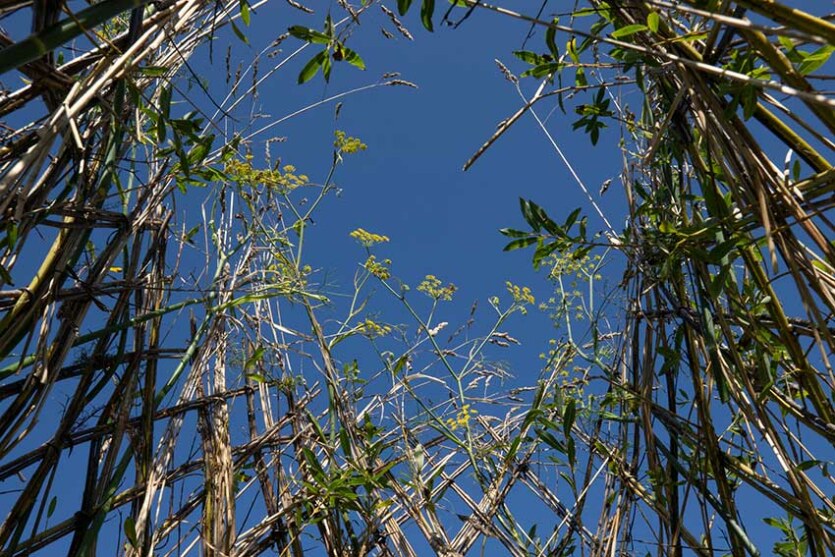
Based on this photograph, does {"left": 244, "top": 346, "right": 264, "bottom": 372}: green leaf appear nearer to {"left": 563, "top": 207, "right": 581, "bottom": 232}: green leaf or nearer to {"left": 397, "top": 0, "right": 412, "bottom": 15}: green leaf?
{"left": 563, "top": 207, "right": 581, "bottom": 232}: green leaf

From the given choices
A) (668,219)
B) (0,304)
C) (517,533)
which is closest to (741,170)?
(668,219)

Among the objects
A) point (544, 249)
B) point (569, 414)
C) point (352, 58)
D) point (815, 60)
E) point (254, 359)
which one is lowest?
point (569, 414)

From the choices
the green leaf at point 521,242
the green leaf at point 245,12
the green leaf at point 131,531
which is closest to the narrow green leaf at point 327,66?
the green leaf at point 245,12

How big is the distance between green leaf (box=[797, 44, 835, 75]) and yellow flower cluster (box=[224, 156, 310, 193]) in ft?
3.37

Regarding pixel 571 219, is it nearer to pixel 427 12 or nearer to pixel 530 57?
pixel 530 57

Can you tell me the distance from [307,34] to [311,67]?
0.21 ft

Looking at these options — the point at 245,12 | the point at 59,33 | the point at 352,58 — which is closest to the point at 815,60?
the point at 352,58

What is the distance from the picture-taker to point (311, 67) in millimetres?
1143

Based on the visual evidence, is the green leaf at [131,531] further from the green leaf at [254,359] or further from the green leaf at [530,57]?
the green leaf at [530,57]

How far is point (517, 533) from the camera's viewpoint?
1.55 meters

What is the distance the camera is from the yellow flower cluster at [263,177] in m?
1.63

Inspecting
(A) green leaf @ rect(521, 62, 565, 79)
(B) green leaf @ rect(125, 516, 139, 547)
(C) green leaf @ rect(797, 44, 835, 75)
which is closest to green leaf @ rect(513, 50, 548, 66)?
(A) green leaf @ rect(521, 62, 565, 79)

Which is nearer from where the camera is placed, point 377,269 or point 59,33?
point 59,33

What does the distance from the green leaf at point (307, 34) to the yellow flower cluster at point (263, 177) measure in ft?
1.67
